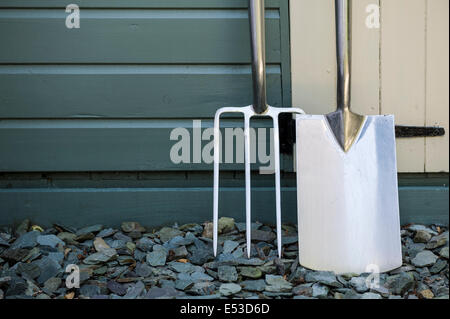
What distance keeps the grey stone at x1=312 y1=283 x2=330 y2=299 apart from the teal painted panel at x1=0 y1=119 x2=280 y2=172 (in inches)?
22.8

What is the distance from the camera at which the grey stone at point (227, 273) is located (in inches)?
53.2

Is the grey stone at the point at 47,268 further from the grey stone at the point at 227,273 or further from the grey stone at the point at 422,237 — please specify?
the grey stone at the point at 422,237

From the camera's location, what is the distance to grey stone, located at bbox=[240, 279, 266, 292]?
4.26ft

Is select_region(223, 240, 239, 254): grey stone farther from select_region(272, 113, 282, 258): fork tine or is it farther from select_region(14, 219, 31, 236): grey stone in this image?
select_region(14, 219, 31, 236): grey stone

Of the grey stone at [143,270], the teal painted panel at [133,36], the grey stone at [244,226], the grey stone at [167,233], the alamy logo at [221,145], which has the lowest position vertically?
→ the grey stone at [143,270]

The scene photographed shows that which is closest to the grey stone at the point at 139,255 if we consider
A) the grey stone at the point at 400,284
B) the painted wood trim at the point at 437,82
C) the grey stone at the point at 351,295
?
the grey stone at the point at 351,295

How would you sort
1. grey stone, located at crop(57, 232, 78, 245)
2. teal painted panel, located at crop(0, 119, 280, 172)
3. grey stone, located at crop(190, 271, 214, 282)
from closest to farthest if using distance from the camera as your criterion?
grey stone, located at crop(190, 271, 214, 282)
grey stone, located at crop(57, 232, 78, 245)
teal painted panel, located at crop(0, 119, 280, 172)

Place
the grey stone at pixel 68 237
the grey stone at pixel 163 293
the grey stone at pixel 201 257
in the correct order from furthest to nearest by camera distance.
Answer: the grey stone at pixel 68 237 → the grey stone at pixel 201 257 → the grey stone at pixel 163 293

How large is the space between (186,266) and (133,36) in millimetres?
852

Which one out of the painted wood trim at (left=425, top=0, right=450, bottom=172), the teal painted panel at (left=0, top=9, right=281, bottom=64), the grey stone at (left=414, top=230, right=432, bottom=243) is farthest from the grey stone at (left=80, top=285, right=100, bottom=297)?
the painted wood trim at (left=425, top=0, right=450, bottom=172)

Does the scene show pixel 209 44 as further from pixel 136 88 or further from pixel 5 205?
pixel 5 205

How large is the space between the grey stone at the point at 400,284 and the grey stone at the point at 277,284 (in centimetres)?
29
